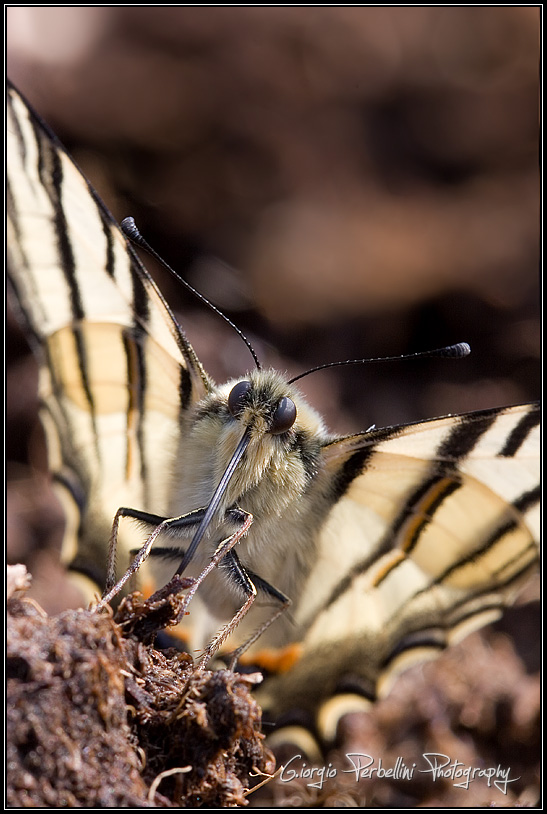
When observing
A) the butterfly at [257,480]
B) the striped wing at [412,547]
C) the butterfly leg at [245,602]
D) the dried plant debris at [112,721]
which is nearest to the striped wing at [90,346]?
the butterfly at [257,480]

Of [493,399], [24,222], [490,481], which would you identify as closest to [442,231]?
[493,399]

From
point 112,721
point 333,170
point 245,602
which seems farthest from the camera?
point 333,170

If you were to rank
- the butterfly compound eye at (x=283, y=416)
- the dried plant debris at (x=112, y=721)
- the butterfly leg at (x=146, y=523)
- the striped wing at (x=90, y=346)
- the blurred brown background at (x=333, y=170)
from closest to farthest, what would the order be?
the dried plant debris at (x=112, y=721) < the butterfly leg at (x=146, y=523) < the butterfly compound eye at (x=283, y=416) < the striped wing at (x=90, y=346) < the blurred brown background at (x=333, y=170)

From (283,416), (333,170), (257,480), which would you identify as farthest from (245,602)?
(333,170)

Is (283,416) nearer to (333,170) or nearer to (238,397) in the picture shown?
(238,397)

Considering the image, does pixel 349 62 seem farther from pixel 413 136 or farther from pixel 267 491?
pixel 267 491

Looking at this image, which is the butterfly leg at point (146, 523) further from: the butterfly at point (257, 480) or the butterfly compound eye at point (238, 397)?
the butterfly compound eye at point (238, 397)

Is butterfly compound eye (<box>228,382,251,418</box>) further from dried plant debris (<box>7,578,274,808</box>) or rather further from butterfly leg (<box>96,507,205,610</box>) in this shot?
dried plant debris (<box>7,578,274,808</box>)
